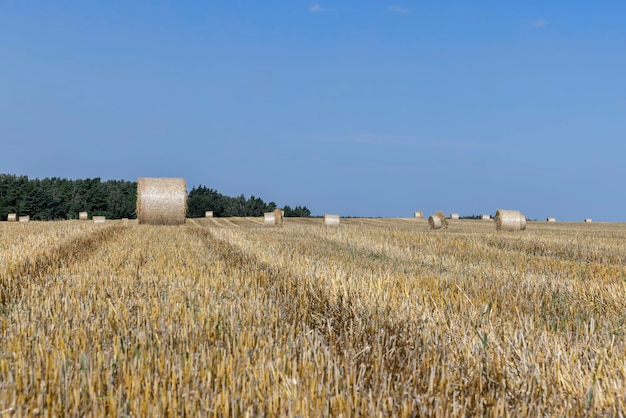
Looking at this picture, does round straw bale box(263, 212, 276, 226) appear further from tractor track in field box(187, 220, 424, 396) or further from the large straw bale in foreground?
tractor track in field box(187, 220, 424, 396)

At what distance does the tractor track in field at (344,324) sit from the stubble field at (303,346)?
0.06ft

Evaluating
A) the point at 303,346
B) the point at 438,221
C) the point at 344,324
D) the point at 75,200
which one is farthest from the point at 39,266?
the point at 75,200

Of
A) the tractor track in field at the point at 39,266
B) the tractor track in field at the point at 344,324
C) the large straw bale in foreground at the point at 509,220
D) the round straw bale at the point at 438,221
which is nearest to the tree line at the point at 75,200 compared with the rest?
the round straw bale at the point at 438,221

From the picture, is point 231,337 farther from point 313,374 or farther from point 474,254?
point 474,254

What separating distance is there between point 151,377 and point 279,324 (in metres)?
1.46

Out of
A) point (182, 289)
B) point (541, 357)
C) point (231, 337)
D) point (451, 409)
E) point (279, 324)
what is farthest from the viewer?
point (182, 289)

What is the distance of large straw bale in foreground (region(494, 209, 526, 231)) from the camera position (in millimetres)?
30172

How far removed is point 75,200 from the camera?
→ 284ft

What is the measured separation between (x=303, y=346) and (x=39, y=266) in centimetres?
600

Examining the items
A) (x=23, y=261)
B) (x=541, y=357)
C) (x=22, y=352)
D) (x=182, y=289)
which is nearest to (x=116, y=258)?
(x=23, y=261)

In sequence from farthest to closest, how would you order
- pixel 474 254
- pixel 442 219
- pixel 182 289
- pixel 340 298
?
1. pixel 442 219
2. pixel 474 254
3. pixel 182 289
4. pixel 340 298

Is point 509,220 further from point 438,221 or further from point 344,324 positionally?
point 344,324

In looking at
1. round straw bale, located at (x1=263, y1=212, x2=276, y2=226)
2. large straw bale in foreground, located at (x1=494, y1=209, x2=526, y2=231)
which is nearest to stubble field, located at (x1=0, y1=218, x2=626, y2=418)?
large straw bale in foreground, located at (x1=494, y1=209, x2=526, y2=231)

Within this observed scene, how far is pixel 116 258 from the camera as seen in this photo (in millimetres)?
8523
